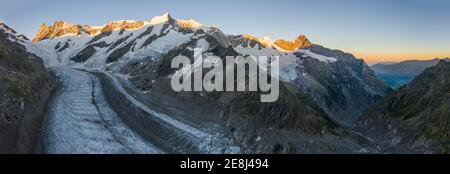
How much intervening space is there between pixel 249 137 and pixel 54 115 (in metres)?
28.1

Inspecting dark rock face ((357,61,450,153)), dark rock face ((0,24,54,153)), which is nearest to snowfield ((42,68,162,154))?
dark rock face ((0,24,54,153))

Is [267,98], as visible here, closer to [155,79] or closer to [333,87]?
[155,79]

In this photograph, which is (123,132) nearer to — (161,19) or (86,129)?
(86,129)

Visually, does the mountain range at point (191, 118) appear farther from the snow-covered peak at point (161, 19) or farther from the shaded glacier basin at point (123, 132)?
the snow-covered peak at point (161, 19)

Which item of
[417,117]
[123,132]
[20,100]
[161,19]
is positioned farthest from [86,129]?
[161,19]

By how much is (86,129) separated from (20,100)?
44.9 feet

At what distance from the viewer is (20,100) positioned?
63.2m

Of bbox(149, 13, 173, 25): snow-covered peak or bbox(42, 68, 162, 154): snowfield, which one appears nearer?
bbox(42, 68, 162, 154): snowfield

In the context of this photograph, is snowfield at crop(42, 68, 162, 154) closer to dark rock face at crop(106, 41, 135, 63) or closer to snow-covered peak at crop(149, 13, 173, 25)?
dark rock face at crop(106, 41, 135, 63)

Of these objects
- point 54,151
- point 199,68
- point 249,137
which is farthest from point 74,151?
point 199,68

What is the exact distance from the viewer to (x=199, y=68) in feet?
305

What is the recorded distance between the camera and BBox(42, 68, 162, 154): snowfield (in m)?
50.1

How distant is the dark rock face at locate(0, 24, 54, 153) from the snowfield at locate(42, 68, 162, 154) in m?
1.88

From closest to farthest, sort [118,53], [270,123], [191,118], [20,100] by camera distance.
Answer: [20,100], [270,123], [191,118], [118,53]
